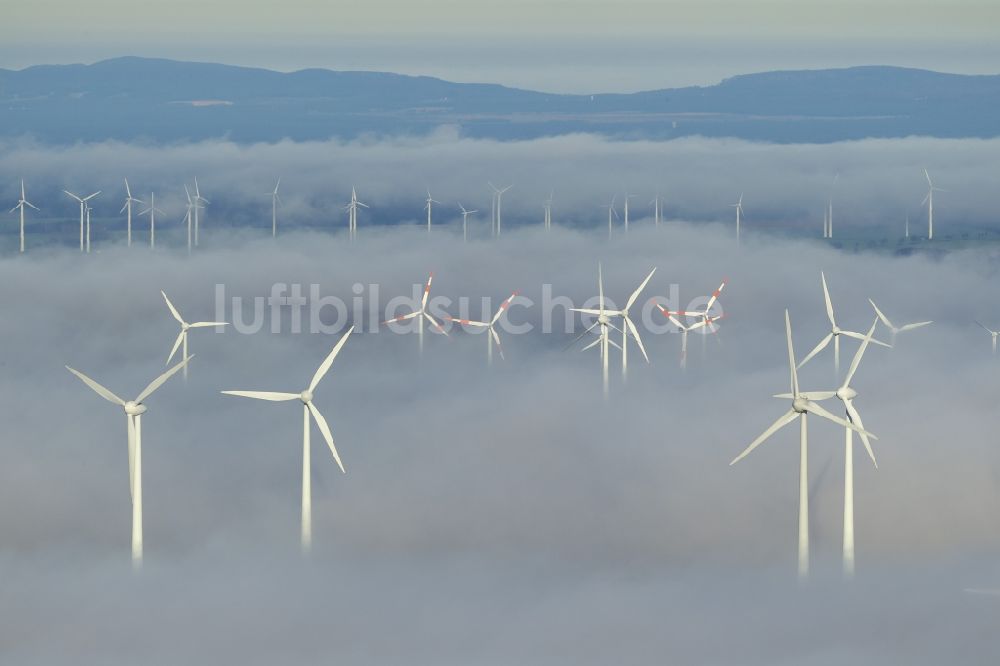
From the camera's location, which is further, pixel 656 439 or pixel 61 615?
pixel 656 439

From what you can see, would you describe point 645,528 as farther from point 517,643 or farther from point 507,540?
point 517,643

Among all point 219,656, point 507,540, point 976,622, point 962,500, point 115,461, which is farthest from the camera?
point 115,461

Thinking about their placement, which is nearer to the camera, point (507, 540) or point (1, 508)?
point (507, 540)

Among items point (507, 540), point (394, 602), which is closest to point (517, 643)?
point (394, 602)

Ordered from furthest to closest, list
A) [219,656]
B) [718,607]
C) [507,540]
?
1. [507,540]
2. [718,607]
3. [219,656]

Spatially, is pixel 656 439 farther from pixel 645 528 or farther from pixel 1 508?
pixel 1 508

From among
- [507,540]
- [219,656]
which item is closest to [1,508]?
[507,540]

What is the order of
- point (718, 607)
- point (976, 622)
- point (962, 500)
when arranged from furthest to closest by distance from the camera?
point (962, 500) < point (718, 607) < point (976, 622)

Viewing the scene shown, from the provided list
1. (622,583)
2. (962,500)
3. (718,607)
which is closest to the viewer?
(718,607)
